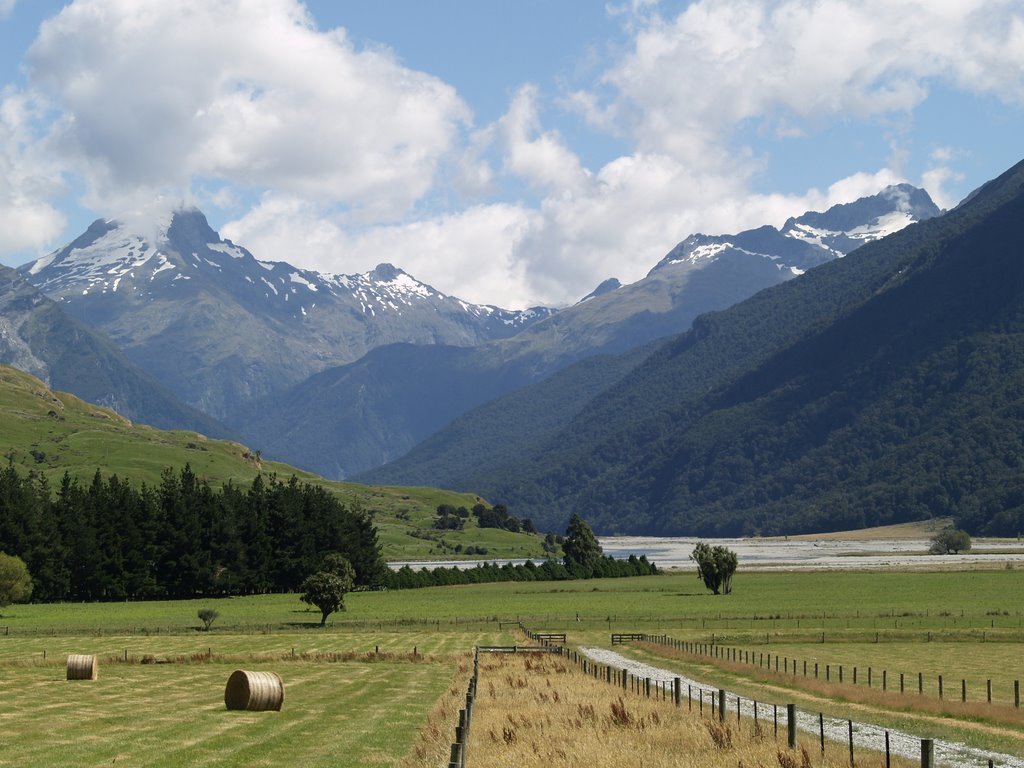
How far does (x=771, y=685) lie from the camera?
6116 cm

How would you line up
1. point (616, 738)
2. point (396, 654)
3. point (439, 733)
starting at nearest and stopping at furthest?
point (616, 738) → point (439, 733) → point (396, 654)

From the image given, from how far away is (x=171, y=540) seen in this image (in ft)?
538

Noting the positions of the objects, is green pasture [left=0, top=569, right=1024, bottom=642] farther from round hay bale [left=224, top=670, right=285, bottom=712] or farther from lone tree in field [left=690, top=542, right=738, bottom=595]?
round hay bale [left=224, top=670, right=285, bottom=712]

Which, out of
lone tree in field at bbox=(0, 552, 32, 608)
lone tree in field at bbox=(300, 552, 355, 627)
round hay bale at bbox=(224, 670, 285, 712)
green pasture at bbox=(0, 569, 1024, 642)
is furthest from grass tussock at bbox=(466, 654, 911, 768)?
lone tree in field at bbox=(0, 552, 32, 608)

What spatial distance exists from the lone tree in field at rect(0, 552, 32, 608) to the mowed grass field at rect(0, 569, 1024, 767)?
3.28 metres

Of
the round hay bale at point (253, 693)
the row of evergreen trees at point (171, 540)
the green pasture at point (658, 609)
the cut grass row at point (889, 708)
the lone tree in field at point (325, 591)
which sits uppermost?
the row of evergreen trees at point (171, 540)

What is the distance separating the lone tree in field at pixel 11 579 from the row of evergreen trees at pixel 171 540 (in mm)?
14483

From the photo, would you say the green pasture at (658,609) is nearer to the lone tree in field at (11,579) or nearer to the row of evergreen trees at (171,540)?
the lone tree in field at (11,579)

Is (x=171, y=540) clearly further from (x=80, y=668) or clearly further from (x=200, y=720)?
(x=200, y=720)

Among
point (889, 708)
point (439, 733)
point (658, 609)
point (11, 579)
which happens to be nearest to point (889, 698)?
point (889, 708)

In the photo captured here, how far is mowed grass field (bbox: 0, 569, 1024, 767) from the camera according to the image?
126ft

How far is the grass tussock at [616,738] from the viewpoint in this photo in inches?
1286

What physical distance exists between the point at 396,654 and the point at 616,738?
4486 cm

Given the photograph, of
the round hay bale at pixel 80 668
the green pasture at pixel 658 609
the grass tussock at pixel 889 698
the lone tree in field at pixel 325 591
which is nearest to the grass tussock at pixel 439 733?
the grass tussock at pixel 889 698
